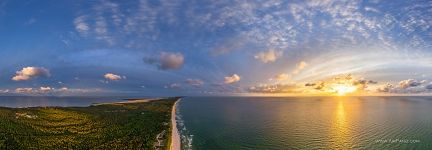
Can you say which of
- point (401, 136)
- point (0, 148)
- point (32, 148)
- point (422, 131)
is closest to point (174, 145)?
point (32, 148)

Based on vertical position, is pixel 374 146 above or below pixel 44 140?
below

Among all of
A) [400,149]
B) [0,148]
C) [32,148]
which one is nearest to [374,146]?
[400,149]

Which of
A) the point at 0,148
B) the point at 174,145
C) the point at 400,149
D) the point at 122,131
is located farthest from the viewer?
the point at 122,131

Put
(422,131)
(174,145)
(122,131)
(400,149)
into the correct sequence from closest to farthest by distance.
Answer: (400,149), (174,145), (122,131), (422,131)

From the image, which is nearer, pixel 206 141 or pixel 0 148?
pixel 0 148

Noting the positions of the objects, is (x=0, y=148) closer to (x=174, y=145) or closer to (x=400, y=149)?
(x=174, y=145)

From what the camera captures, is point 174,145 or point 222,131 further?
point 222,131

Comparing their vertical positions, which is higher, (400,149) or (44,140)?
(44,140)

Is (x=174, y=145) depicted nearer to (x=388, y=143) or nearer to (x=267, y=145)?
(x=267, y=145)

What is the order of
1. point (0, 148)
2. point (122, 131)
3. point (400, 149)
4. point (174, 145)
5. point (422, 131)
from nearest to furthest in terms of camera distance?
point (0, 148) → point (400, 149) → point (174, 145) → point (122, 131) → point (422, 131)
